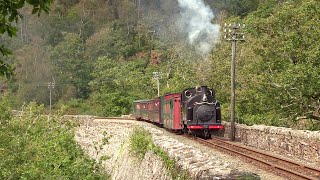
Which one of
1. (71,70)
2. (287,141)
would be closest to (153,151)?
(287,141)

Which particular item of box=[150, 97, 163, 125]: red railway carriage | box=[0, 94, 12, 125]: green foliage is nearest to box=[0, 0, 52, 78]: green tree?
box=[0, 94, 12, 125]: green foliage

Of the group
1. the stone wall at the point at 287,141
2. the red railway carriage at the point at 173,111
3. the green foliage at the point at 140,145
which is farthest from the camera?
the red railway carriage at the point at 173,111

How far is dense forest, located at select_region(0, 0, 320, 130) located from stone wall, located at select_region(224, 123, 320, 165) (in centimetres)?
326

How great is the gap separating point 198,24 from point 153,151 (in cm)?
5668

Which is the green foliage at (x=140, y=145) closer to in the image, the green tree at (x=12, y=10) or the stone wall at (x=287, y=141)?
the stone wall at (x=287, y=141)

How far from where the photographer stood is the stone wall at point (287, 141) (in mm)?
13664

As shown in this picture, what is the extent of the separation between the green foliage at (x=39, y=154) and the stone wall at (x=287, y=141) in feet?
22.5

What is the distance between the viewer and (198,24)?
68.2 metres

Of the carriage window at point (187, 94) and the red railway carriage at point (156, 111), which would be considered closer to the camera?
the carriage window at point (187, 94)

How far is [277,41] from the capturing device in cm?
2284

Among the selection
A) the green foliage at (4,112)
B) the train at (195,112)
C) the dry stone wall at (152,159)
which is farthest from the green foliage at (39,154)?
the train at (195,112)

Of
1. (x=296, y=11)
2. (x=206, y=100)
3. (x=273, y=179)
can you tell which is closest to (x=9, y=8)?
(x=273, y=179)

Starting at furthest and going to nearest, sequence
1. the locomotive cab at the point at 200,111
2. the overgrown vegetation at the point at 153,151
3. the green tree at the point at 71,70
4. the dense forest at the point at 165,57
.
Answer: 1. the green tree at the point at 71,70
2. the dense forest at the point at 165,57
3. the locomotive cab at the point at 200,111
4. the overgrown vegetation at the point at 153,151

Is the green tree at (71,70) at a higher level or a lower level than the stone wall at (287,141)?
higher
